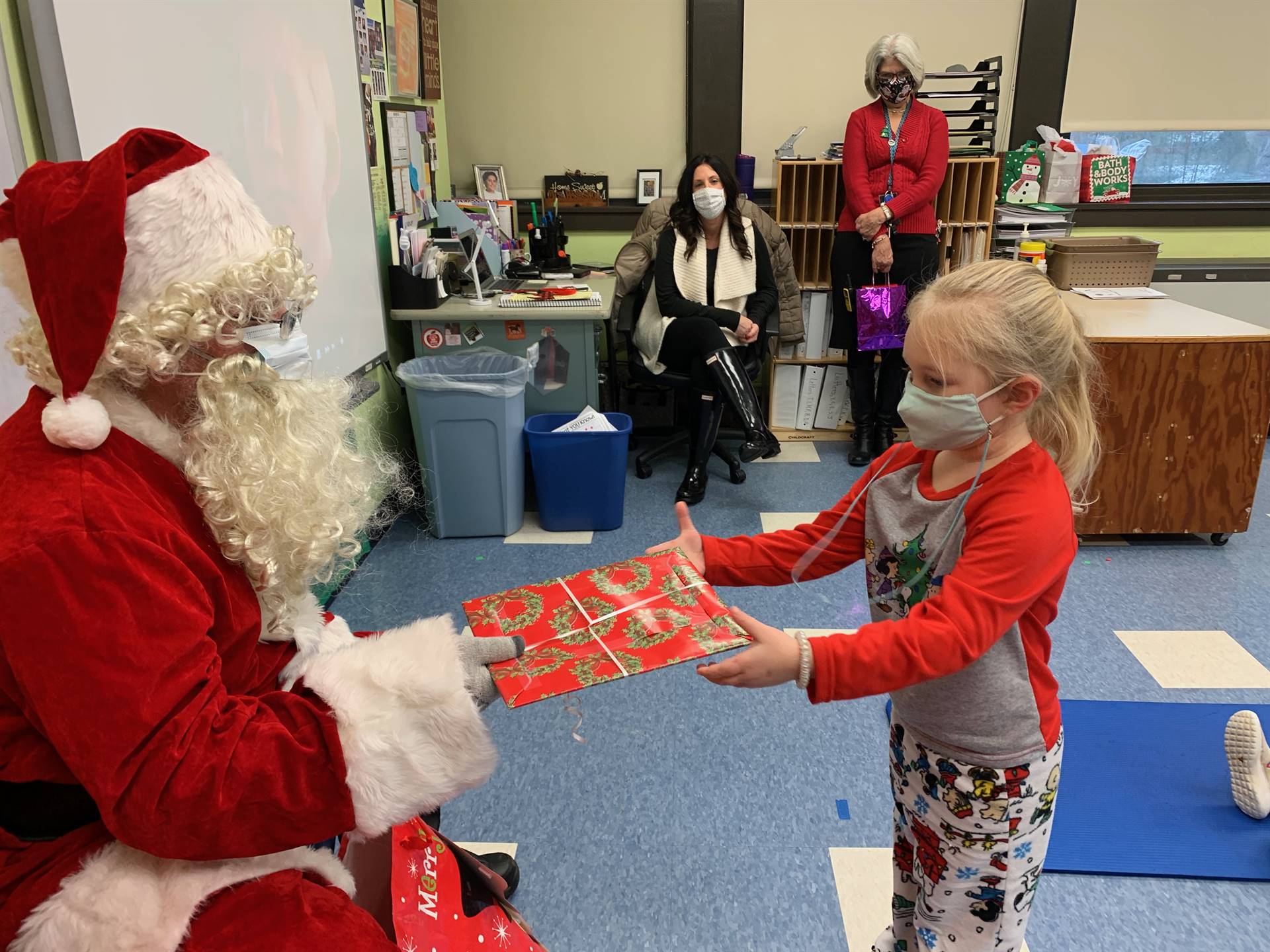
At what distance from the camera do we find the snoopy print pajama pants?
46.3 inches

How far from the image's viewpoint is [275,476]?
1.08 meters

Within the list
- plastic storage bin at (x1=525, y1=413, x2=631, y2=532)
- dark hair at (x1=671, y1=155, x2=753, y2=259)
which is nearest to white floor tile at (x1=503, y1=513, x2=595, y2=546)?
plastic storage bin at (x1=525, y1=413, x2=631, y2=532)

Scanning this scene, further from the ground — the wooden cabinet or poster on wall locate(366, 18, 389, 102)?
poster on wall locate(366, 18, 389, 102)

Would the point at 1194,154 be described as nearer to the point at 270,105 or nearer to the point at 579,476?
the point at 579,476

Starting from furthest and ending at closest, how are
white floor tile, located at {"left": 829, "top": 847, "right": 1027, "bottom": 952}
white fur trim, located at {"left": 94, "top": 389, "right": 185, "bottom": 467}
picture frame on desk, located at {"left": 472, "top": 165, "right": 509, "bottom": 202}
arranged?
picture frame on desk, located at {"left": 472, "top": 165, "right": 509, "bottom": 202} → white floor tile, located at {"left": 829, "top": 847, "right": 1027, "bottom": 952} → white fur trim, located at {"left": 94, "top": 389, "right": 185, "bottom": 467}

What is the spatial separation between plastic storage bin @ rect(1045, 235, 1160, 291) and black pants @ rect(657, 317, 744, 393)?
57.3 inches

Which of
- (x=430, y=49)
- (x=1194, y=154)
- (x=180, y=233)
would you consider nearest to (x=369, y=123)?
(x=430, y=49)

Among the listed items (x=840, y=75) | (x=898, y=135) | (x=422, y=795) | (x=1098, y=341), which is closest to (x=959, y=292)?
(x=422, y=795)

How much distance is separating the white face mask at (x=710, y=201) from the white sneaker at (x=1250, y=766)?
2.65 meters

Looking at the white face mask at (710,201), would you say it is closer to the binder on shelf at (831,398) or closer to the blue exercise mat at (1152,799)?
the binder on shelf at (831,398)

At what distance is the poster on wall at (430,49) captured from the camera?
3830mm

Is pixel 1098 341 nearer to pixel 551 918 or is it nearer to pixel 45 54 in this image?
pixel 551 918

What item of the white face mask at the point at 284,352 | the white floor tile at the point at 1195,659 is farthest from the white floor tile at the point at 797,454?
the white face mask at the point at 284,352

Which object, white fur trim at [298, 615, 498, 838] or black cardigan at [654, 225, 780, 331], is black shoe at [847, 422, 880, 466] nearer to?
black cardigan at [654, 225, 780, 331]
